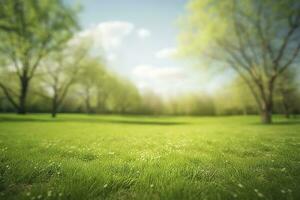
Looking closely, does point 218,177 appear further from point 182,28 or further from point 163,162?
point 182,28

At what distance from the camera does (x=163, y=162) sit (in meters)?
4.61

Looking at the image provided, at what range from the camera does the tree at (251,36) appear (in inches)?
A: 854

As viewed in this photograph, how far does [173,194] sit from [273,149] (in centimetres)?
591

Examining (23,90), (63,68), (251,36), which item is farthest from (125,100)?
(251,36)

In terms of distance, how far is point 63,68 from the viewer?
35.6 metres

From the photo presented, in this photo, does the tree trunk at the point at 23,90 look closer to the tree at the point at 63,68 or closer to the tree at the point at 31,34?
the tree at the point at 31,34

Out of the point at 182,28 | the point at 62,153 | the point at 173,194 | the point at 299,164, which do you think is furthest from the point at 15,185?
the point at 182,28

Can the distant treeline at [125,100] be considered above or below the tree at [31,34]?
Result: below

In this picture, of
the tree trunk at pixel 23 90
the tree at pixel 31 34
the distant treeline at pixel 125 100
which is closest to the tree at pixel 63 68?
the distant treeline at pixel 125 100

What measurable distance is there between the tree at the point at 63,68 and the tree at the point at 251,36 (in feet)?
79.9

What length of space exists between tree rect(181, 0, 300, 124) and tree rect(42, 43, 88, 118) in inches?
958

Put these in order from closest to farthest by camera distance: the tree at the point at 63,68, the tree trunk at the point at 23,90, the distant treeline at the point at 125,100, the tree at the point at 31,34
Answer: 1. the tree at the point at 31,34
2. the tree trunk at the point at 23,90
3. the tree at the point at 63,68
4. the distant treeline at the point at 125,100

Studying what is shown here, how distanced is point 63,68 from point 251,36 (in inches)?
1381

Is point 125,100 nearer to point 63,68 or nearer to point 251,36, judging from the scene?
point 63,68
